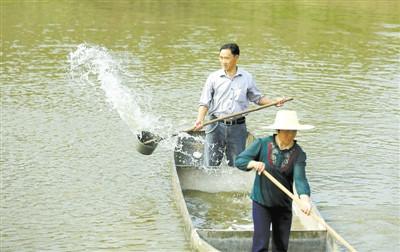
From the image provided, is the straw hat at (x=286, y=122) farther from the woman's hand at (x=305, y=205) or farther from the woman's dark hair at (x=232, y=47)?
the woman's dark hair at (x=232, y=47)

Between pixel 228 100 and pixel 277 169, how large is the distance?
8.60 feet

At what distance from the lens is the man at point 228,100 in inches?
370

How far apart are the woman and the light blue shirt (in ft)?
7.89

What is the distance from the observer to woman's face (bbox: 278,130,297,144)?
6.82 metres

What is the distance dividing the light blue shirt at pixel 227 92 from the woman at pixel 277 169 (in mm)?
2406

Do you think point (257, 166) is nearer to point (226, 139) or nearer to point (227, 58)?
point (227, 58)

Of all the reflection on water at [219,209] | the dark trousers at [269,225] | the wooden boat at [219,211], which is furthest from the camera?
the reflection on water at [219,209]

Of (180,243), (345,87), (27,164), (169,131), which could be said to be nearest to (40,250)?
(180,243)

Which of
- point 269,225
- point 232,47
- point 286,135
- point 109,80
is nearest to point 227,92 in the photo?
point 232,47

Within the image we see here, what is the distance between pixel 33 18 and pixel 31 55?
21.7 feet

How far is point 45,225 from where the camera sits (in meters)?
9.52

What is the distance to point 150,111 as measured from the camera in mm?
14852

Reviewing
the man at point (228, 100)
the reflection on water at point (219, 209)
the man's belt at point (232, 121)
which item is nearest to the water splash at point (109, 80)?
the reflection on water at point (219, 209)

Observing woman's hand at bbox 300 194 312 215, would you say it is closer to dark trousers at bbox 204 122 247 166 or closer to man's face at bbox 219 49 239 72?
man's face at bbox 219 49 239 72
